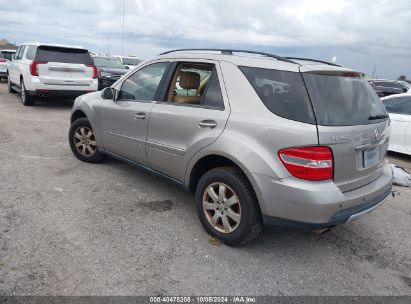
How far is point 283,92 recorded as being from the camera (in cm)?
293

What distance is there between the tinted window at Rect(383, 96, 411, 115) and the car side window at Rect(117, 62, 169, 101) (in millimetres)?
5229

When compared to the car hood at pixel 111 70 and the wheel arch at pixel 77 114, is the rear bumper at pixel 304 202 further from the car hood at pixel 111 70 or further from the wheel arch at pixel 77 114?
the car hood at pixel 111 70

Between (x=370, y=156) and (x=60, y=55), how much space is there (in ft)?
29.0

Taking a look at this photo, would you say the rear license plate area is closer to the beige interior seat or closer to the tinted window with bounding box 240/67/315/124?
the tinted window with bounding box 240/67/315/124

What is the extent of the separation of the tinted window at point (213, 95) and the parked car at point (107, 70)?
9.89 metres

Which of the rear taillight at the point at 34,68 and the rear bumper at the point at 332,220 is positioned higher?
the rear taillight at the point at 34,68

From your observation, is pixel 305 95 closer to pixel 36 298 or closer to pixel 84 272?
pixel 84 272

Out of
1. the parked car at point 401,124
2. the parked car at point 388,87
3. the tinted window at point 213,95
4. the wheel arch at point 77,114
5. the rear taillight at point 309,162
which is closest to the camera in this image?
the rear taillight at point 309,162

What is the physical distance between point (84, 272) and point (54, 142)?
4.38 metres

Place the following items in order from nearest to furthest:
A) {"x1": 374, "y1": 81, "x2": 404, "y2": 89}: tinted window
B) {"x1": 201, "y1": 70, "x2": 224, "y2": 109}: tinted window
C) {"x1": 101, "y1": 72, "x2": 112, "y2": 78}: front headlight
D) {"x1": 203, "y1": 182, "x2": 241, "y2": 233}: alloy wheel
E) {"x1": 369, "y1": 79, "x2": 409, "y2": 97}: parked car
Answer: {"x1": 203, "y1": 182, "x2": 241, "y2": 233}: alloy wheel
{"x1": 201, "y1": 70, "x2": 224, "y2": 109}: tinted window
{"x1": 101, "y1": 72, "x2": 112, "y2": 78}: front headlight
{"x1": 369, "y1": 79, "x2": 409, "y2": 97}: parked car
{"x1": 374, "y1": 81, "x2": 404, "y2": 89}: tinted window

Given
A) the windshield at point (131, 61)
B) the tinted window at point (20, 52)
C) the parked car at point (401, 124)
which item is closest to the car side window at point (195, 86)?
the parked car at point (401, 124)

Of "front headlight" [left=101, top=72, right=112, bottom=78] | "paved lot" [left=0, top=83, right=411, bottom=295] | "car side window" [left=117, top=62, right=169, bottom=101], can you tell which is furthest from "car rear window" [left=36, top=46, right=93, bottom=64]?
"car side window" [left=117, top=62, right=169, bottom=101]

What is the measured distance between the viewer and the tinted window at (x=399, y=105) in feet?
22.8

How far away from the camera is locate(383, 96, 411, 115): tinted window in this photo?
694 centimetres
